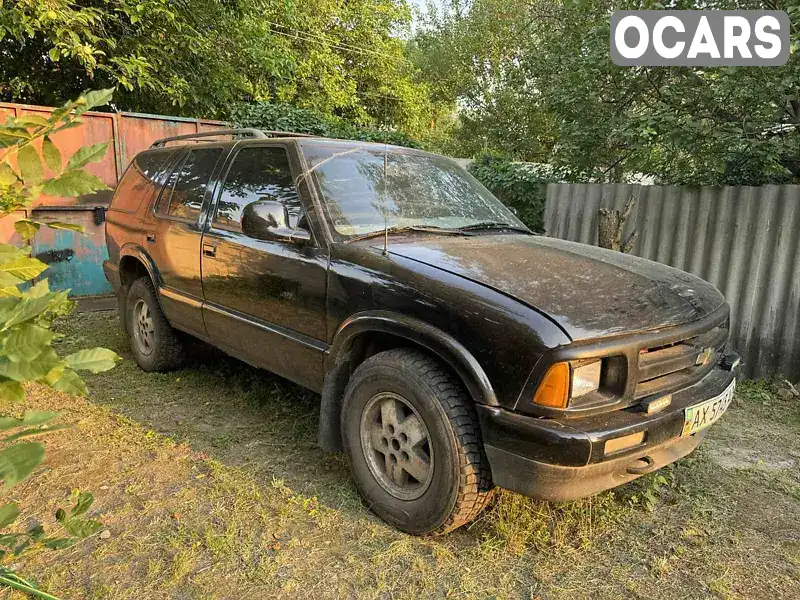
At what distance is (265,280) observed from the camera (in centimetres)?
339

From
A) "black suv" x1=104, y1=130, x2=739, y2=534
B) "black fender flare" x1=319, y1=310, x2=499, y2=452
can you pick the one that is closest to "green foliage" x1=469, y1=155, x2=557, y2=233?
"black suv" x1=104, y1=130, x2=739, y2=534

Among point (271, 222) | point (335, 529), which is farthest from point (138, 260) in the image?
point (335, 529)

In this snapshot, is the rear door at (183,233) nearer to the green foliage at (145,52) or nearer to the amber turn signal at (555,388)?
the amber turn signal at (555,388)

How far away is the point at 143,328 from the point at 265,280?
2040 millimetres

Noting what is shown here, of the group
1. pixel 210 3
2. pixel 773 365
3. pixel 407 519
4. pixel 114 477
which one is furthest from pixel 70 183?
pixel 210 3

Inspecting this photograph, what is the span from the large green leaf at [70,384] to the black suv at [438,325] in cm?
155

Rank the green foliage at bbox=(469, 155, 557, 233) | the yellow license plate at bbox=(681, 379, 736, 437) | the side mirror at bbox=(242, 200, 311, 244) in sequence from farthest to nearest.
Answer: the green foliage at bbox=(469, 155, 557, 233) < the side mirror at bbox=(242, 200, 311, 244) < the yellow license plate at bbox=(681, 379, 736, 437)

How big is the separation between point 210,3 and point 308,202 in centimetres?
839

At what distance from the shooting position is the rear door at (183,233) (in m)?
4.01

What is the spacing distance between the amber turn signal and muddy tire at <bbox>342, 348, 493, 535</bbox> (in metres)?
0.35

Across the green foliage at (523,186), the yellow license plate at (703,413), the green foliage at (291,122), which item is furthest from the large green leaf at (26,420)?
the green foliage at (291,122)

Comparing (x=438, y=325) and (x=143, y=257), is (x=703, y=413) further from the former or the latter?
(x=143, y=257)

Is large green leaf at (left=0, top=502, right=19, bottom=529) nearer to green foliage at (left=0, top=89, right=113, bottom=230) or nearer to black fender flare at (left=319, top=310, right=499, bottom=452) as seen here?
green foliage at (left=0, top=89, right=113, bottom=230)

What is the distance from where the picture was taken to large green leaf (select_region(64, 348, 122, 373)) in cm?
111
